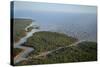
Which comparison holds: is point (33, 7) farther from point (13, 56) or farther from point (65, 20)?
point (13, 56)

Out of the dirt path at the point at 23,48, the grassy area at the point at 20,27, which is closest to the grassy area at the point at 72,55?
the dirt path at the point at 23,48

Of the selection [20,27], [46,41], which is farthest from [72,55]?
[20,27]

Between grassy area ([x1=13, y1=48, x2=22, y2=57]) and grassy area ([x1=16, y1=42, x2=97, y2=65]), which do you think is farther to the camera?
grassy area ([x1=16, y1=42, x2=97, y2=65])

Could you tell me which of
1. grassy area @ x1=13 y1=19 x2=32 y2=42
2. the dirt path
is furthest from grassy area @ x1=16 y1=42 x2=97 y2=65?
grassy area @ x1=13 y1=19 x2=32 y2=42

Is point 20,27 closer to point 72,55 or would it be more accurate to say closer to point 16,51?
point 16,51

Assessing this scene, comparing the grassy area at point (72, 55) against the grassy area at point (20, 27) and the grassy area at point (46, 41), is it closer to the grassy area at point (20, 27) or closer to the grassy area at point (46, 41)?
the grassy area at point (46, 41)

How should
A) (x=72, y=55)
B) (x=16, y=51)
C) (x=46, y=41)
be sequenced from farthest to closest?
1. (x=72, y=55)
2. (x=46, y=41)
3. (x=16, y=51)

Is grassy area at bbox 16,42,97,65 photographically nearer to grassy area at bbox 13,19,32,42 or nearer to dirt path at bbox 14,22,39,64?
dirt path at bbox 14,22,39,64
